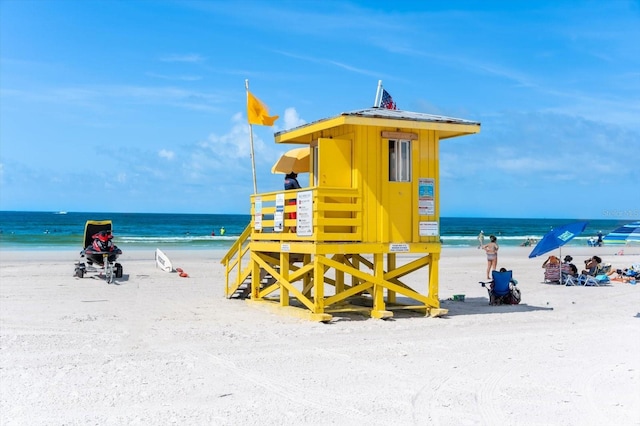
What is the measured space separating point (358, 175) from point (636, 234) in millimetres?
7658

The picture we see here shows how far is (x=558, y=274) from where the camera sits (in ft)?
61.4

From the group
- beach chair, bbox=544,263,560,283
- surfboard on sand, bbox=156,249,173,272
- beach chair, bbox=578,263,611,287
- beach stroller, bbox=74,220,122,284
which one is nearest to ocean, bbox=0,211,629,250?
surfboard on sand, bbox=156,249,173,272

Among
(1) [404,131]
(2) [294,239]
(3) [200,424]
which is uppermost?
(1) [404,131]

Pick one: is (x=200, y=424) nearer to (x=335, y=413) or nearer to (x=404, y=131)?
(x=335, y=413)

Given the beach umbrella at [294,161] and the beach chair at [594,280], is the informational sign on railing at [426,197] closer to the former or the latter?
the beach umbrella at [294,161]

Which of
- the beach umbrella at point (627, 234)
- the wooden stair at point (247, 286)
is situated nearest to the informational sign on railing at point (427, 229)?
the wooden stair at point (247, 286)

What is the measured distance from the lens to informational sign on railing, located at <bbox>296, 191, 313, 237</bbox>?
11555mm

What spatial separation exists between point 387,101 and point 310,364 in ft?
21.3

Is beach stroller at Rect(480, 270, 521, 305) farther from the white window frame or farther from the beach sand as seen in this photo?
the white window frame

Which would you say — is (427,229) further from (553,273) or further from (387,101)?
(553,273)

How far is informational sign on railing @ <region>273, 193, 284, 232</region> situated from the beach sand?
1.56 meters

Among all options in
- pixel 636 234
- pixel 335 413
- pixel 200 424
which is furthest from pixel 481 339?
pixel 636 234

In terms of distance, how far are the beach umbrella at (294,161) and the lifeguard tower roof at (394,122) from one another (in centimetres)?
49

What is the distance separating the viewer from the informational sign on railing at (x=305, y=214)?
37.9ft
